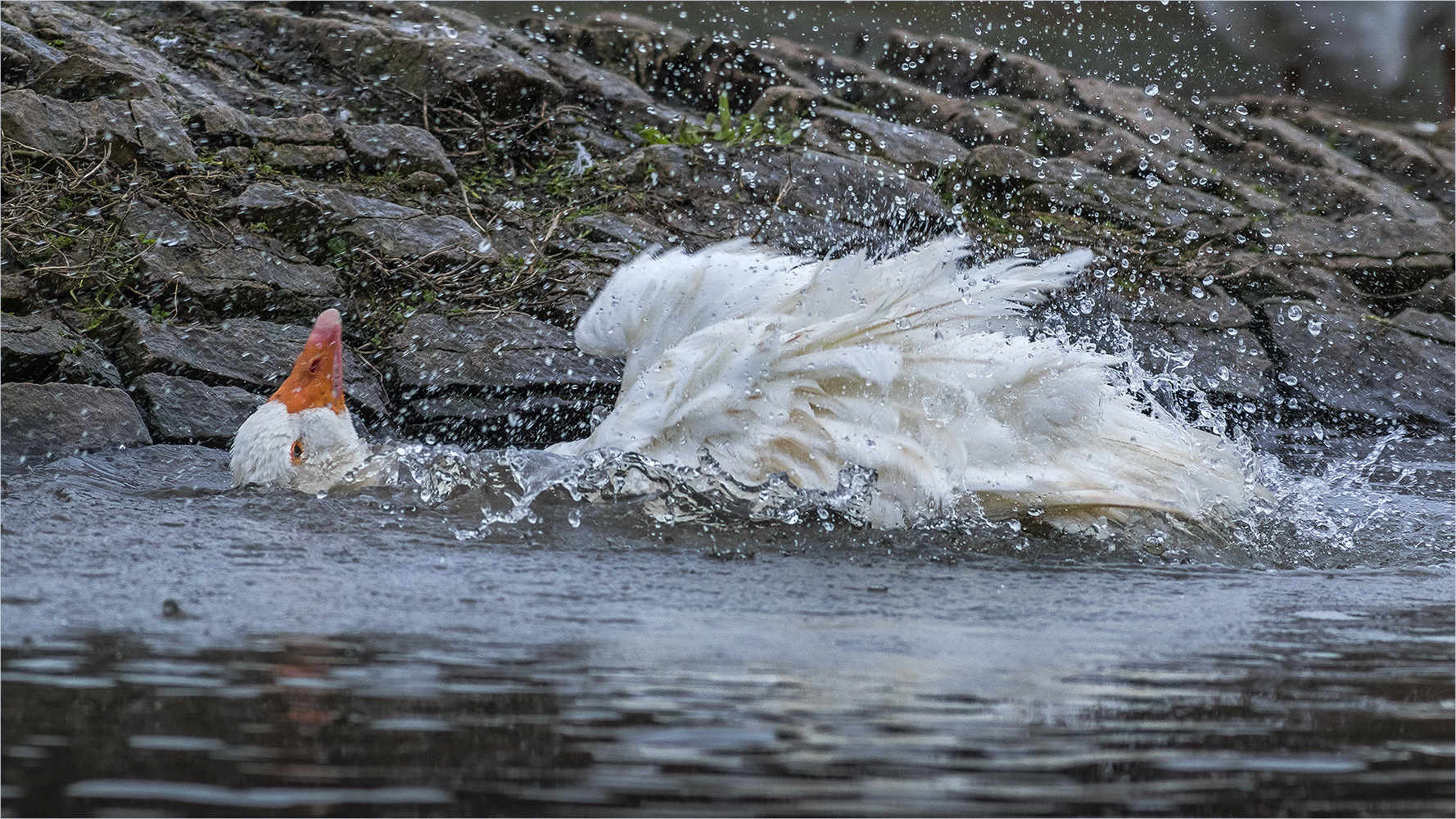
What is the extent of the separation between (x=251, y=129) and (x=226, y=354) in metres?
1.72

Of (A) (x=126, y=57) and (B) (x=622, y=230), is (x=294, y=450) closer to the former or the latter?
(B) (x=622, y=230)

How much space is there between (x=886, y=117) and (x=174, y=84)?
3928mm

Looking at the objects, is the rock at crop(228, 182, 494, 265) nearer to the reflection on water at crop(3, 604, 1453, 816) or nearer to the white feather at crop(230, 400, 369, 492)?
the white feather at crop(230, 400, 369, 492)

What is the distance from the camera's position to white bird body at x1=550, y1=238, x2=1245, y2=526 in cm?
359

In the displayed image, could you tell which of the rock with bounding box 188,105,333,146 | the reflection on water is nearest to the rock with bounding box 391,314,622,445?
the rock with bounding box 188,105,333,146

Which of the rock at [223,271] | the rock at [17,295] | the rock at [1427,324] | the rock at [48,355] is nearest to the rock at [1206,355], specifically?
the rock at [1427,324]

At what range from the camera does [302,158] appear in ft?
20.6

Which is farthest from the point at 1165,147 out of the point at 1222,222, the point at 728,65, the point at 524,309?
the point at 524,309

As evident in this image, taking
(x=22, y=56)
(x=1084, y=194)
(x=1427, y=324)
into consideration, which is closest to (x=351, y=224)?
(x=22, y=56)

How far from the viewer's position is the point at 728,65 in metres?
8.48

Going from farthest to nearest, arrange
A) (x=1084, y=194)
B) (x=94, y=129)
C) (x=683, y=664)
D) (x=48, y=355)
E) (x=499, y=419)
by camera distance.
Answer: (x=1084, y=194) < (x=94, y=129) < (x=499, y=419) < (x=48, y=355) < (x=683, y=664)

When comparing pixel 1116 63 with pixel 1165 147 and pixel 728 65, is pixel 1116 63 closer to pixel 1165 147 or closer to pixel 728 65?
pixel 1165 147

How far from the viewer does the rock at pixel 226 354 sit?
194 inches

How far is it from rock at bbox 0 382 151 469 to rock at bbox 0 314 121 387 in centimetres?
15
